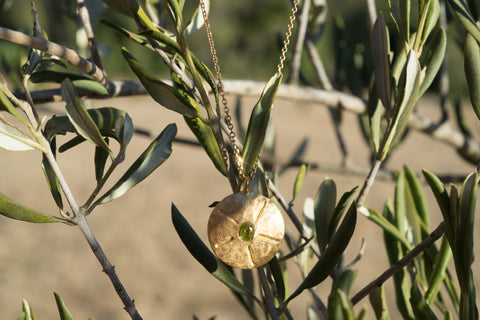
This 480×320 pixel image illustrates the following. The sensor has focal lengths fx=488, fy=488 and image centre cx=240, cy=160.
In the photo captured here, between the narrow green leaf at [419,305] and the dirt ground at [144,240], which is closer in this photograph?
the narrow green leaf at [419,305]

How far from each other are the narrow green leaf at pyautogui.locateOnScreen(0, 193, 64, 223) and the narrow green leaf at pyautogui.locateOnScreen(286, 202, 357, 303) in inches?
7.1

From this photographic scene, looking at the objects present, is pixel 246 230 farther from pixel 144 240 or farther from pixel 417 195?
pixel 144 240

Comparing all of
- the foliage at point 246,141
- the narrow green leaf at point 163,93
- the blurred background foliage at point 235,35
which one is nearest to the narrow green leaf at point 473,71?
the foliage at point 246,141

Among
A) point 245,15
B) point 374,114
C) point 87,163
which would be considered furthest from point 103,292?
point 245,15

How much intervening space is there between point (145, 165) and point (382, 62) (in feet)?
0.69

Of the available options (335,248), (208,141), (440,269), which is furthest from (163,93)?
(440,269)

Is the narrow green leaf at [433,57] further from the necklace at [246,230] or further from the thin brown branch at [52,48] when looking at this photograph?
the thin brown branch at [52,48]

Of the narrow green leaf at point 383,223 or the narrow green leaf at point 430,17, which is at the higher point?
the narrow green leaf at point 430,17

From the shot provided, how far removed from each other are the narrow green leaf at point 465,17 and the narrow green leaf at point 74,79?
31cm

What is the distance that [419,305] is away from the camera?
36 centimetres

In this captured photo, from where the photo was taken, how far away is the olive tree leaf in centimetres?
36

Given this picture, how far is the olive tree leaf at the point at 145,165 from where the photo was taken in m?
0.36

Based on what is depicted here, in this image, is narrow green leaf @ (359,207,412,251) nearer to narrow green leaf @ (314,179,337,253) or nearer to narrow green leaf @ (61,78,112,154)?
narrow green leaf @ (314,179,337,253)

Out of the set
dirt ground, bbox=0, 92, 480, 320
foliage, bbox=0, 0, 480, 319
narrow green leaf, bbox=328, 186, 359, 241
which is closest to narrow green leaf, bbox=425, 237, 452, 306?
foliage, bbox=0, 0, 480, 319
